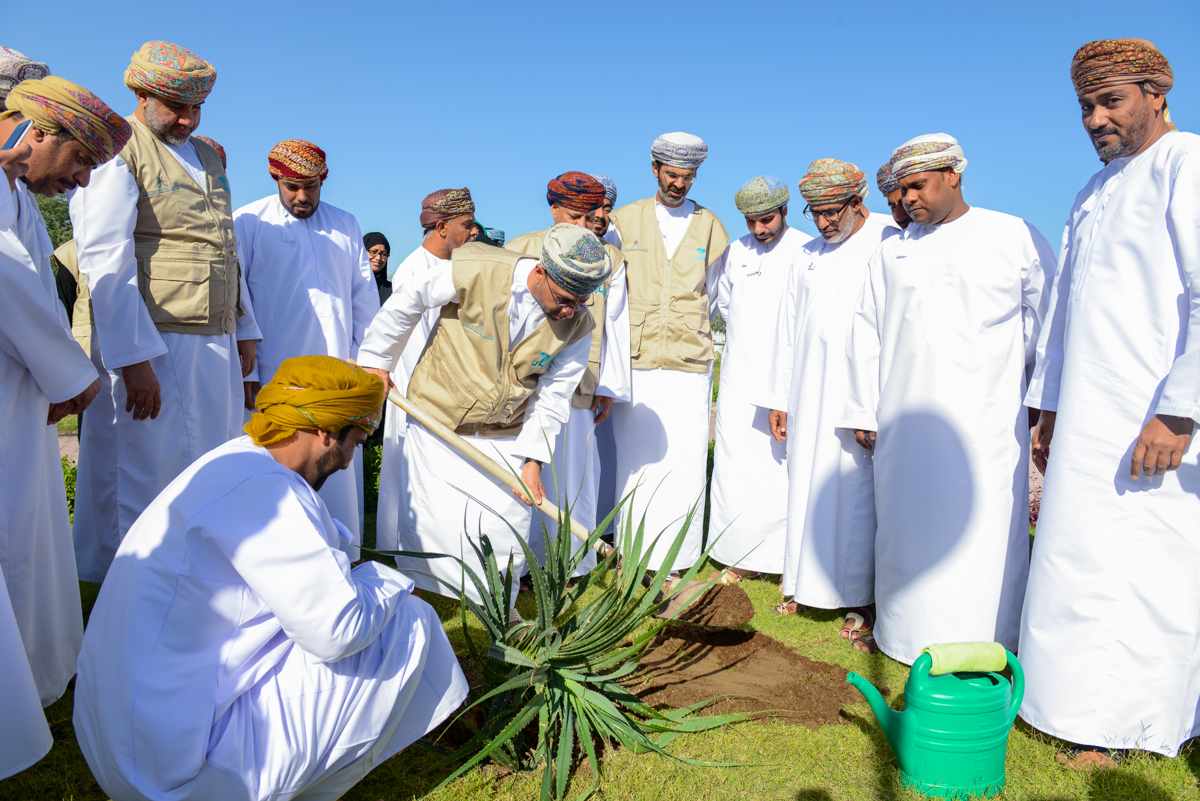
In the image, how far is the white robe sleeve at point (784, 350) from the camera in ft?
15.3

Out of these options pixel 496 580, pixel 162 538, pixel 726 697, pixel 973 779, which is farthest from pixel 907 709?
pixel 162 538

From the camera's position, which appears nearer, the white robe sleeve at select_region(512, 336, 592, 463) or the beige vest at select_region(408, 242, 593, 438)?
the beige vest at select_region(408, 242, 593, 438)

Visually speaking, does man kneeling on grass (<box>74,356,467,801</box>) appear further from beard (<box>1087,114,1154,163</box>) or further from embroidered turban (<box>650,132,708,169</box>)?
embroidered turban (<box>650,132,708,169</box>)

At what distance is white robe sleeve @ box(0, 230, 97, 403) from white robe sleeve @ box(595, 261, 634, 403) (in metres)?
2.58

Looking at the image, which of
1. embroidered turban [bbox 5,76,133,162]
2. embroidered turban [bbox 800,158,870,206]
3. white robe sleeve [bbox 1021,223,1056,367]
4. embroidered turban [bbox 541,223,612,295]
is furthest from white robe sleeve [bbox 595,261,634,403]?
embroidered turban [bbox 5,76,133,162]

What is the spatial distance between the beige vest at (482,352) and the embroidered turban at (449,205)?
5.55 ft

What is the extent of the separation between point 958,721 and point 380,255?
5.91 m

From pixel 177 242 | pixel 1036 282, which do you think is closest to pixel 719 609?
pixel 1036 282

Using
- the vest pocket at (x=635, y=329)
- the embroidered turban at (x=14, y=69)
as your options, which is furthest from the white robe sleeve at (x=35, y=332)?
the vest pocket at (x=635, y=329)

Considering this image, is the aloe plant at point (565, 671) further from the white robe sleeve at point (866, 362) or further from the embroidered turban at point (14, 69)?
the embroidered turban at point (14, 69)

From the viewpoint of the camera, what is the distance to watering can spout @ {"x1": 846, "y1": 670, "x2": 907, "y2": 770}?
9.16ft

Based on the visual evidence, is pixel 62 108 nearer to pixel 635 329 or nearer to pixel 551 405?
pixel 551 405

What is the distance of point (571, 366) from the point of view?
3713 millimetres

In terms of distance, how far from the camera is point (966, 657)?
8.78ft
